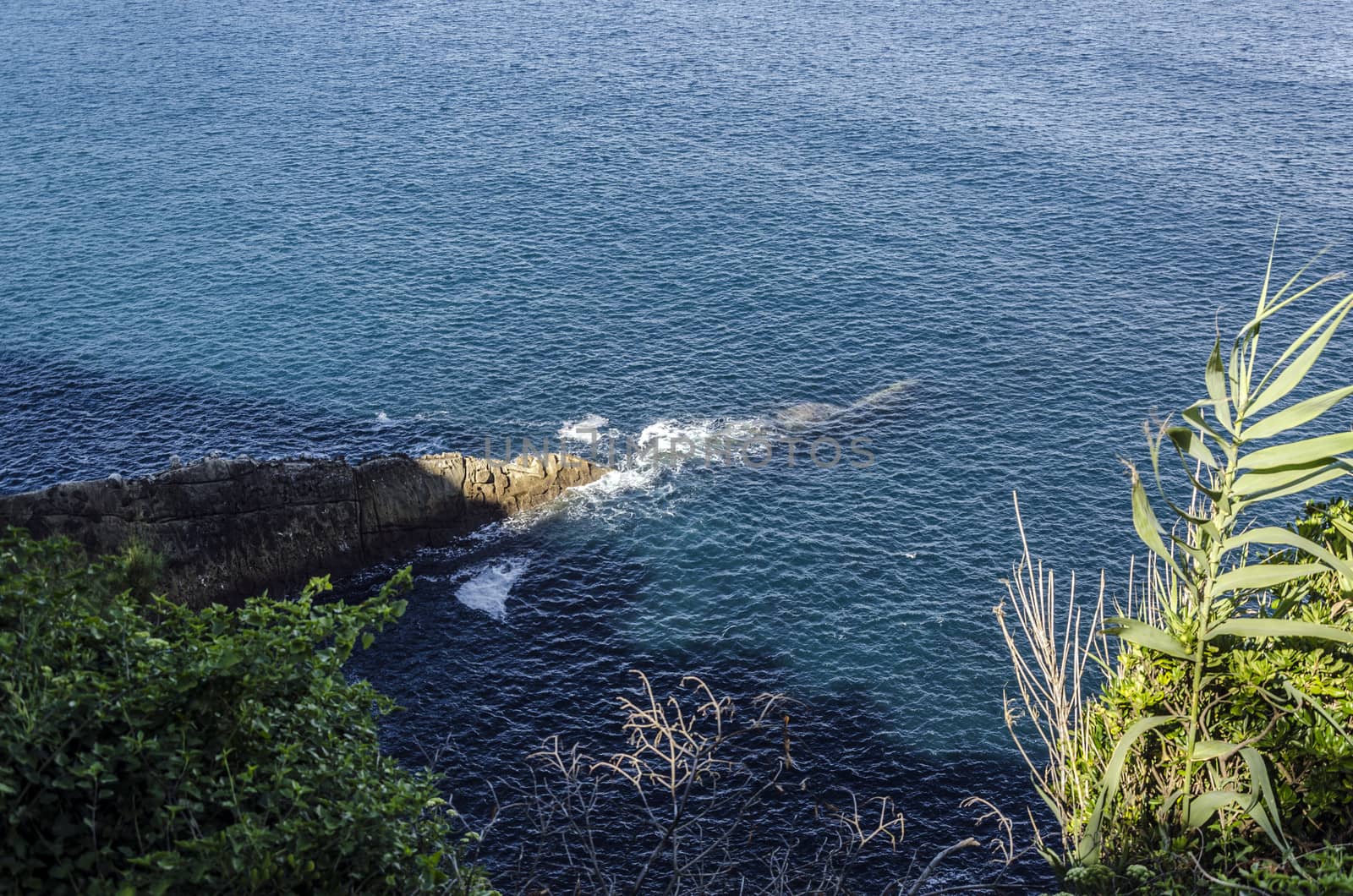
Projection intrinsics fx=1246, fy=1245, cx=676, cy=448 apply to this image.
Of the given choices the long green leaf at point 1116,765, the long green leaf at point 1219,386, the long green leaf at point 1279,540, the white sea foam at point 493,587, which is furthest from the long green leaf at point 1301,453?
the white sea foam at point 493,587

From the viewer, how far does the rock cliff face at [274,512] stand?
260 feet

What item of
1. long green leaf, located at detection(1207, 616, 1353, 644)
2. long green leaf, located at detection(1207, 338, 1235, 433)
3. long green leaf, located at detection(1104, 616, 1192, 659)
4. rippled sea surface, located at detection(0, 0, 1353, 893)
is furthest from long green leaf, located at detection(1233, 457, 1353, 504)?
rippled sea surface, located at detection(0, 0, 1353, 893)

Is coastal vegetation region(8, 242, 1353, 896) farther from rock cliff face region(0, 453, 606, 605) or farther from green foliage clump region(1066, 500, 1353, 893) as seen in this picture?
rock cliff face region(0, 453, 606, 605)

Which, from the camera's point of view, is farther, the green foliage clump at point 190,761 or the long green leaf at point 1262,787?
the green foliage clump at point 190,761

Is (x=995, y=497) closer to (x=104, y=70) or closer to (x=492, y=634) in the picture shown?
(x=492, y=634)

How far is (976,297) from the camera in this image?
115875 mm

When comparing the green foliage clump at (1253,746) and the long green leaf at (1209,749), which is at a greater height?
the long green leaf at (1209,749)

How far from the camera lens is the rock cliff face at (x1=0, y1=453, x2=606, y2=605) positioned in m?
79.3

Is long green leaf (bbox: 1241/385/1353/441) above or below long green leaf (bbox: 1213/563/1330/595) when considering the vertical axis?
above

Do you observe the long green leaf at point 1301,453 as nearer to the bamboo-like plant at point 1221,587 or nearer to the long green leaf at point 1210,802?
the bamboo-like plant at point 1221,587

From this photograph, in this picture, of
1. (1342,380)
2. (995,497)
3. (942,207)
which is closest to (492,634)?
(995,497)

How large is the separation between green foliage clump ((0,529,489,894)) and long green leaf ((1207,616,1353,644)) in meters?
12.8

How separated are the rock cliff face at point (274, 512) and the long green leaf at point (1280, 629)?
2886 inches

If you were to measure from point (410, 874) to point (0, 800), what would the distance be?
6.42 m
